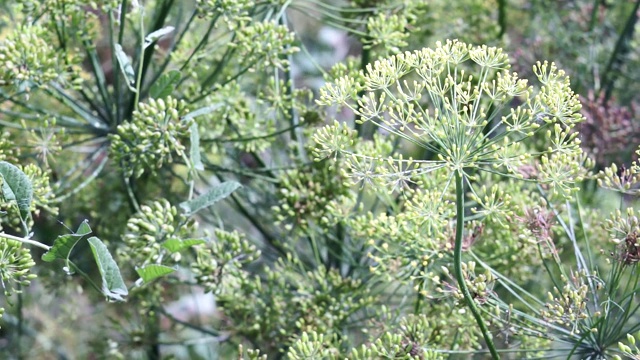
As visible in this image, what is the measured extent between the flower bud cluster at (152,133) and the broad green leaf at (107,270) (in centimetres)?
18

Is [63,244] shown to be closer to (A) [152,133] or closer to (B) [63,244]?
(B) [63,244]

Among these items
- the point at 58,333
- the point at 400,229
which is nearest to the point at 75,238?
the point at 400,229

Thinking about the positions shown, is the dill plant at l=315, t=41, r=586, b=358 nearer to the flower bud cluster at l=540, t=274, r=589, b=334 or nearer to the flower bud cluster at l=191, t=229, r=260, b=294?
the flower bud cluster at l=540, t=274, r=589, b=334

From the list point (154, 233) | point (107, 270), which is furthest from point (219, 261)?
point (107, 270)

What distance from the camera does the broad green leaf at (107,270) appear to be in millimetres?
731

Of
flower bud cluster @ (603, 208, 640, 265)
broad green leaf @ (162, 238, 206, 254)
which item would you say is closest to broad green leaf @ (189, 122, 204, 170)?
broad green leaf @ (162, 238, 206, 254)

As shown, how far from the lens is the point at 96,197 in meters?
1.30

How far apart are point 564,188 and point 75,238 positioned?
467 millimetres

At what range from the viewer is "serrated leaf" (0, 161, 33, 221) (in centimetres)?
76

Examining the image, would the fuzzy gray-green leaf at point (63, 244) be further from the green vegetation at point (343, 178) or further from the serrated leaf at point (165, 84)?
the serrated leaf at point (165, 84)

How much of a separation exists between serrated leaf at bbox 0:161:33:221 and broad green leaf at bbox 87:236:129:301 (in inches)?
3.5

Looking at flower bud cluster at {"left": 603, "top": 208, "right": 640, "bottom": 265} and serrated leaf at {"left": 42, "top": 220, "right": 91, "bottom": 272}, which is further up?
flower bud cluster at {"left": 603, "top": 208, "right": 640, "bottom": 265}

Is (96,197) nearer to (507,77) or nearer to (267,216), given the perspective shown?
(267,216)

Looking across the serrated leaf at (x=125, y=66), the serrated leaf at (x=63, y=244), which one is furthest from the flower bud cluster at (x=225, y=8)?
the serrated leaf at (x=63, y=244)
